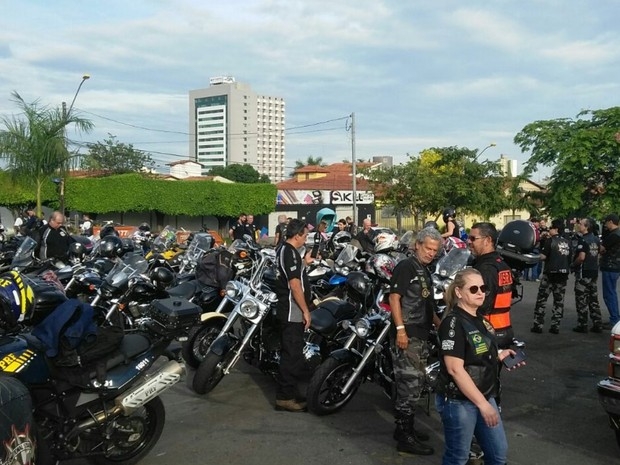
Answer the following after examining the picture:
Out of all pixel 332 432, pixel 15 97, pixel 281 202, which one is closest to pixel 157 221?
pixel 281 202

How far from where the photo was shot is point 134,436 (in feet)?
14.8

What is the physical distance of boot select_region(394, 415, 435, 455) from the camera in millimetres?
4824

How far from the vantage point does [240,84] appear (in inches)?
4491

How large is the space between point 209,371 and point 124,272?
63.9 inches

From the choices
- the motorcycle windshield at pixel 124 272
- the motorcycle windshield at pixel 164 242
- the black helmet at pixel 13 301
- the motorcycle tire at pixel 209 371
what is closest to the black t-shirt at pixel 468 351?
the black helmet at pixel 13 301

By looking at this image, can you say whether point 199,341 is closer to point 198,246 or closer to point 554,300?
point 198,246

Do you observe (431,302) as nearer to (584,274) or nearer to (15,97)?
(584,274)

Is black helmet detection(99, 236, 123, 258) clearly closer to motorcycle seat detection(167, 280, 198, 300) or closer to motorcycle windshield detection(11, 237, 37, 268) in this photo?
motorcycle windshield detection(11, 237, 37, 268)

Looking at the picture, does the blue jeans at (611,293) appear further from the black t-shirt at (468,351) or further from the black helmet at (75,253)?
the black helmet at (75,253)

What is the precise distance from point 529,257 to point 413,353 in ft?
5.27

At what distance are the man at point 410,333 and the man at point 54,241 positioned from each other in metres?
6.95

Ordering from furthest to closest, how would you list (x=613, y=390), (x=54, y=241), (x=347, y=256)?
(x=54, y=241), (x=347, y=256), (x=613, y=390)

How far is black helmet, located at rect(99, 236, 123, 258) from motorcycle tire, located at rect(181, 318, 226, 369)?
10.9 feet

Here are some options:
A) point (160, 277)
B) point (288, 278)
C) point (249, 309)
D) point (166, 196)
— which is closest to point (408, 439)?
point (288, 278)
